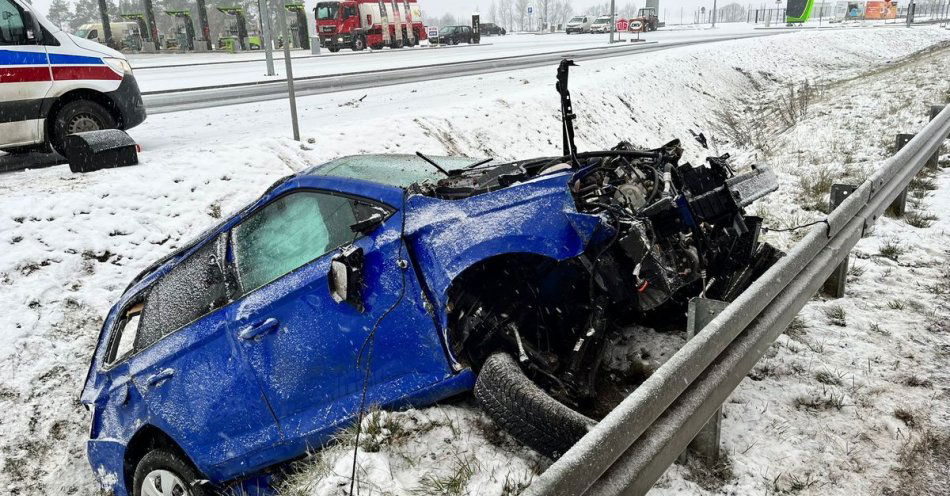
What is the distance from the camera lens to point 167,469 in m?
3.76

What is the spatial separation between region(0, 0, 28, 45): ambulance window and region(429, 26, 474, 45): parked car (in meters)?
37.3

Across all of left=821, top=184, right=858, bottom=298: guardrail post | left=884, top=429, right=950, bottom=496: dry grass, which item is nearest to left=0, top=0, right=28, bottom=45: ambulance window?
left=821, top=184, right=858, bottom=298: guardrail post

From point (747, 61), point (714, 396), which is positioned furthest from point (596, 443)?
point (747, 61)

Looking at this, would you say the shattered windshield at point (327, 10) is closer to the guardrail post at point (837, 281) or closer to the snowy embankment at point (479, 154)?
the snowy embankment at point (479, 154)

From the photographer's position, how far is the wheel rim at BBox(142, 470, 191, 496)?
372 centimetres

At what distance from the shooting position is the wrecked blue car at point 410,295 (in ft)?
9.51

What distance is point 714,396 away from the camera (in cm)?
251

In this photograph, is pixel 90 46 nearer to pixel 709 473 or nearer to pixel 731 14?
pixel 709 473

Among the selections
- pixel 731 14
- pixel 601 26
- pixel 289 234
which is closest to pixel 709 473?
pixel 289 234

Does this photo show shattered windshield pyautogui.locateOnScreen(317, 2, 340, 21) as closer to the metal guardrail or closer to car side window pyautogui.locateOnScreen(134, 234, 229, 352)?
car side window pyautogui.locateOnScreen(134, 234, 229, 352)

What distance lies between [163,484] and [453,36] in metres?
42.5

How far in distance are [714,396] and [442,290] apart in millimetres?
1228

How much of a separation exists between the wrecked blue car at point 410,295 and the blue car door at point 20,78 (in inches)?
206

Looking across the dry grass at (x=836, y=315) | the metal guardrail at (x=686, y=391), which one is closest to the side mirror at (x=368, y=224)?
the metal guardrail at (x=686, y=391)
